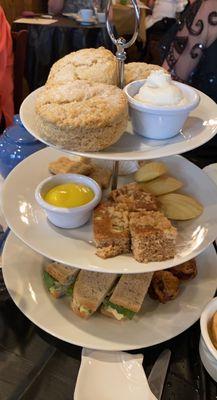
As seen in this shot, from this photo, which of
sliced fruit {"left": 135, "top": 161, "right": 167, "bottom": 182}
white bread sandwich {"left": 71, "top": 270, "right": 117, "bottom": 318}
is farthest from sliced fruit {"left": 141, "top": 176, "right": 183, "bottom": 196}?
white bread sandwich {"left": 71, "top": 270, "right": 117, "bottom": 318}

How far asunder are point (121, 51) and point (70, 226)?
1.14ft

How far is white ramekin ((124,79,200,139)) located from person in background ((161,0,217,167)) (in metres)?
0.75

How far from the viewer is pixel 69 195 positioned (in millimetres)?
770

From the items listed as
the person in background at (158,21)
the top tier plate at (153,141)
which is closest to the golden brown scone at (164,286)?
the top tier plate at (153,141)

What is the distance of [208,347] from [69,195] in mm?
394

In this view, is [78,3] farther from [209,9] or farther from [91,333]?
[91,333]

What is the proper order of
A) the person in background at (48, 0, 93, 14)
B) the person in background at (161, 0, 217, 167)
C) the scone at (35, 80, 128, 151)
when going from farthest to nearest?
1. the person in background at (48, 0, 93, 14)
2. the person in background at (161, 0, 217, 167)
3. the scone at (35, 80, 128, 151)

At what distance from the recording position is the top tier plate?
0.65 meters

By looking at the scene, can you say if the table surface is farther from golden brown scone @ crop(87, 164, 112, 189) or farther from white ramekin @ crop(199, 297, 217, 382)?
white ramekin @ crop(199, 297, 217, 382)

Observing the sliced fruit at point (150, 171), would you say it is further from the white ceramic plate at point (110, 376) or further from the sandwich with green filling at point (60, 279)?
the white ceramic plate at point (110, 376)

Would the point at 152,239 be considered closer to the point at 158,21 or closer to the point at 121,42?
the point at 121,42

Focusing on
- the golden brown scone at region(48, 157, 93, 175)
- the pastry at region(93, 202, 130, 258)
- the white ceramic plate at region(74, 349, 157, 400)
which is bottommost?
the white ceramic plate at region(74, 349, 157, 400)

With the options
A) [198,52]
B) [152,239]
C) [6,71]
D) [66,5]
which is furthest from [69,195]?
[66,5]

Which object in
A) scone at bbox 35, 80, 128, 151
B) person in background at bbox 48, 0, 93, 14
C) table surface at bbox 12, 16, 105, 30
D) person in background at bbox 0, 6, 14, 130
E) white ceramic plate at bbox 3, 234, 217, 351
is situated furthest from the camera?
person in background at bbox 48, 0, 93, 14
